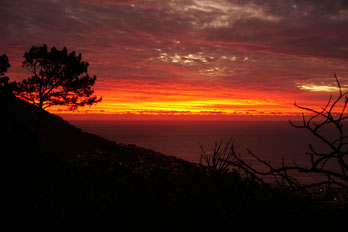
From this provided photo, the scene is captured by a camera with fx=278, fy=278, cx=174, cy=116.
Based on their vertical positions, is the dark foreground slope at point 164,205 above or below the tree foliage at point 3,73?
below

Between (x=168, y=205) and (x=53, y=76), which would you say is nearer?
(x=168, y=205)

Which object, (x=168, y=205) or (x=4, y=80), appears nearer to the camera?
(x=168, y=205)

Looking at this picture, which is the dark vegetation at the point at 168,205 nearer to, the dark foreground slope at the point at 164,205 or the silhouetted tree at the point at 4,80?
the dark foreground slope at the point at 164,205

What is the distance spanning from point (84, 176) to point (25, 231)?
106 inches

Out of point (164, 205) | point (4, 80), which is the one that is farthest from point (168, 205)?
point (4, 80)

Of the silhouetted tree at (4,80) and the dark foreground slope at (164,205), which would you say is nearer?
the dark foreground slope at (164,205)

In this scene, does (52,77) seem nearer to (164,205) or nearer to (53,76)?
(53,76)

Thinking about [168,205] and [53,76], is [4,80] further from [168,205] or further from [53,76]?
[168,205]

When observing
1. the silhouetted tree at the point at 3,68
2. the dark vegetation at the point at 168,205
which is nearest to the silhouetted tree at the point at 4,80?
the silhouetted tree at the point at 3,68

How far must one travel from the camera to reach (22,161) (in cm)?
935

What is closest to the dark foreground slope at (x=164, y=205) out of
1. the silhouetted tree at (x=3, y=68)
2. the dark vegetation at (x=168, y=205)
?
the dark vegetation at (x=168, y=205)

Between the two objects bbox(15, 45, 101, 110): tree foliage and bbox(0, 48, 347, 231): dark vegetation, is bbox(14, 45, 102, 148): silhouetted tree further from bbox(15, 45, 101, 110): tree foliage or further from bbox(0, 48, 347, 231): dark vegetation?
bbox(0, 48, 347, 231): dark vegetation

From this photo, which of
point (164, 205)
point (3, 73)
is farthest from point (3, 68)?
point (164, 205)

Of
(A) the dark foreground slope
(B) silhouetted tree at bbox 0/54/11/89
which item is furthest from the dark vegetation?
(B) silhouetted tree at bbox 0/54/11/89
